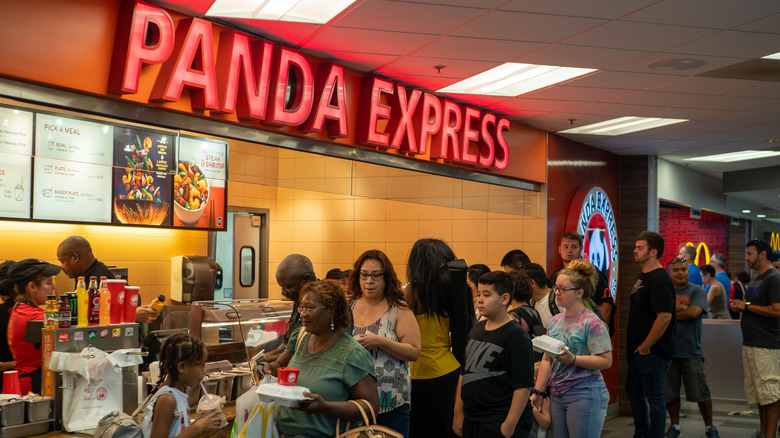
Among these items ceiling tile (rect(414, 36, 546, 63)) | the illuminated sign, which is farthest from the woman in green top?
the illuminated sign

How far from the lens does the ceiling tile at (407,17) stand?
4000mm

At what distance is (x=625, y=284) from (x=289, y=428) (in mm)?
7487

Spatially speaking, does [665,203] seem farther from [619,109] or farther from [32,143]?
[32,143]

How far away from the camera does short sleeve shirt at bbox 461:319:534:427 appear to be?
3432 mm

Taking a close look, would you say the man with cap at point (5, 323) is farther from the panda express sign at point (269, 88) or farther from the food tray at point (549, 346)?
the food tray at point (549, 346)

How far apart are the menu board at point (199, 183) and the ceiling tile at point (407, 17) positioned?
134cm

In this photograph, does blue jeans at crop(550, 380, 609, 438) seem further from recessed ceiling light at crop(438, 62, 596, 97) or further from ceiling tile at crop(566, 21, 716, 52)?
recessed ceiling light at crop(438, 62, 596, 97)

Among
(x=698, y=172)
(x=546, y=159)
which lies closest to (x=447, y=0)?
(x=546, y=159)

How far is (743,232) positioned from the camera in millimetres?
16172

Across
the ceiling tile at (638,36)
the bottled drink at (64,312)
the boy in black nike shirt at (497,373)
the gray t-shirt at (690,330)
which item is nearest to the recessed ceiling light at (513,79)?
the ceiling tile at (638,36)

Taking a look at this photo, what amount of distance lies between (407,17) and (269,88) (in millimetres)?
980

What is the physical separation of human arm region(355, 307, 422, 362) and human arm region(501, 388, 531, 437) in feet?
1.68

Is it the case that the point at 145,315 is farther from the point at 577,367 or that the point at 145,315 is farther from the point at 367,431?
the point at 577,367

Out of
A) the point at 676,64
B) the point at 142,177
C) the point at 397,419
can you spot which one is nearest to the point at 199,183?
the point at 142,177
